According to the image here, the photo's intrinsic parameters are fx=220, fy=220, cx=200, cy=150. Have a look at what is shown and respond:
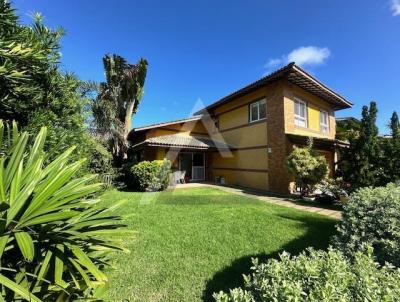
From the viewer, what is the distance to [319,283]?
181 centimetres

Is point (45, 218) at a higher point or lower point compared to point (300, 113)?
lower

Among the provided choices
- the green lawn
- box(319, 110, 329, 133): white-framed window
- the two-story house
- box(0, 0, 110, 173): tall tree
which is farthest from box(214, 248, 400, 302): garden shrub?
box(319, 110, 329, 133): white-framed window

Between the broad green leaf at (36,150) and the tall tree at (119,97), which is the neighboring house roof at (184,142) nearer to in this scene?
the tall tree at (119,97)

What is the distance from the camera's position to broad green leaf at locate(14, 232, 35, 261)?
1497mm

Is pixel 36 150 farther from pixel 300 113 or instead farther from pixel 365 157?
pixel 300 113

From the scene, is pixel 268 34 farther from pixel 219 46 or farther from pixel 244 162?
pixel 244 162

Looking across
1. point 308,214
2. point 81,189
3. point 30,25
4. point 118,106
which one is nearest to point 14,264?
point 81,189

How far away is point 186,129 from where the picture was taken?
62.9 ft

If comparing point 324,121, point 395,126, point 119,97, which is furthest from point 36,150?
point 324,121

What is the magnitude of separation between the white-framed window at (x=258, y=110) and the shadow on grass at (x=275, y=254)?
8424mm

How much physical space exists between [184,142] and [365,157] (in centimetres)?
1113

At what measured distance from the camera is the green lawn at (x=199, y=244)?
385 cm

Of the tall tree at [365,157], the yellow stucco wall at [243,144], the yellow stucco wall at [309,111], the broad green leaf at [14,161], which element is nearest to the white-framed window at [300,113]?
the yellow stucco wall at [309,111]

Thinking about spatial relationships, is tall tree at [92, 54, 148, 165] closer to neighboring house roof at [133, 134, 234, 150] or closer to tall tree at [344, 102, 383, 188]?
neighboring house roof at [133, 134, 234, 150]
